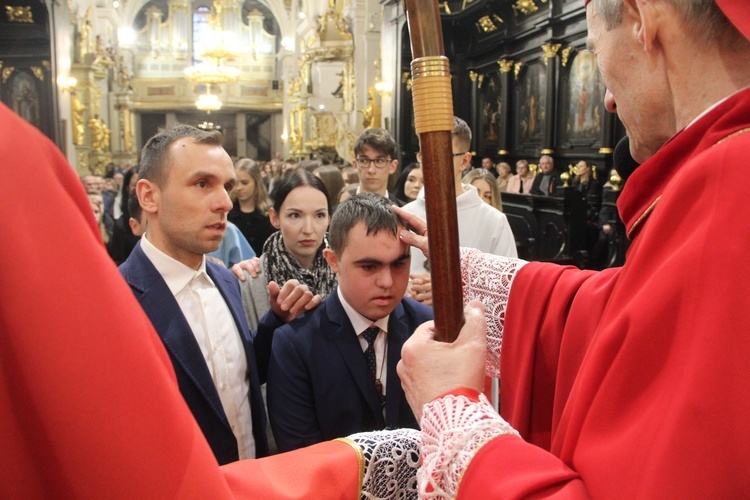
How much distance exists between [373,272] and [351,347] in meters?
0.24

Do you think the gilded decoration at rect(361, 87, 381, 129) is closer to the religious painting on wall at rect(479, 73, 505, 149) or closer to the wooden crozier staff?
the religious painting on wall at rect(479, 73, 505, 149)

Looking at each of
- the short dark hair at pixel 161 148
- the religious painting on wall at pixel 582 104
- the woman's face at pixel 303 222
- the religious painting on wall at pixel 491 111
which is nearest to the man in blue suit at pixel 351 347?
the short dark hair at pixel 161 148

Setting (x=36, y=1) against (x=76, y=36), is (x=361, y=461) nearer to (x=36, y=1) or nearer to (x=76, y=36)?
(x=36, y=1)

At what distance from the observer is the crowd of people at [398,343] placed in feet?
1.87

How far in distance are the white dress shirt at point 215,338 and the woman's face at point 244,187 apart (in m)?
2.81

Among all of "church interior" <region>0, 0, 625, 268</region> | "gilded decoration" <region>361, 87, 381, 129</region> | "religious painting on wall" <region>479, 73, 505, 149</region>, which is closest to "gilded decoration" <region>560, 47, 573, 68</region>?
"church interior" <region>0, 0, 625, 268</region>

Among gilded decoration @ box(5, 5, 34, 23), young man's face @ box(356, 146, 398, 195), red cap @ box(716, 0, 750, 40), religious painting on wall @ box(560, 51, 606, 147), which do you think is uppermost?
gilded decoration @ box(5, 5, 34, 23)

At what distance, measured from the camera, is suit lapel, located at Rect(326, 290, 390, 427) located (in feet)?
6.11

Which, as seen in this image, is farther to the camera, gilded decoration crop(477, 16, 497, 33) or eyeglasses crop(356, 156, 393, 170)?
gilded decoration crop(477, 16, 497, 33)

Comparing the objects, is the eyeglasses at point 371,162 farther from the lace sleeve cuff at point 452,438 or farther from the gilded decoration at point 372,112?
the gilded decoration at point 372,112

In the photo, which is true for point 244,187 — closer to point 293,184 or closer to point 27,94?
point 293,184

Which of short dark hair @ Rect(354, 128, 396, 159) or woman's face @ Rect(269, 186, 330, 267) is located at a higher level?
short dark hair @ Rect(354, 128, 396, 159)

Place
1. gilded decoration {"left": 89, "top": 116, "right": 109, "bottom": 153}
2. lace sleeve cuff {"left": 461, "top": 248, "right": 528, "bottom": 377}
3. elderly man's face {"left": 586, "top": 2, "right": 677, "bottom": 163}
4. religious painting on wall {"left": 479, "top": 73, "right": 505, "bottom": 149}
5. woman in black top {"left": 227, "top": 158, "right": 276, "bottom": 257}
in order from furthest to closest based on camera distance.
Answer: gilded decoration {"left": 89, "top": 116, "right": 109, "bottom": 153} < religious painting on wall {"left": 479, "top": 73, "right": 505, "bottom": 149} < woman in black top {"left": 227, "top": 158, "right": 276, "bottom": 257} < lace sleeve cuff {"left": 461, "top": 248, "right": 528, "bottom": 377} < elderly man's face {"left": 586, "top": 2, "right": 677, "bottom": 163}

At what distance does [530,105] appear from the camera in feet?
41.5
